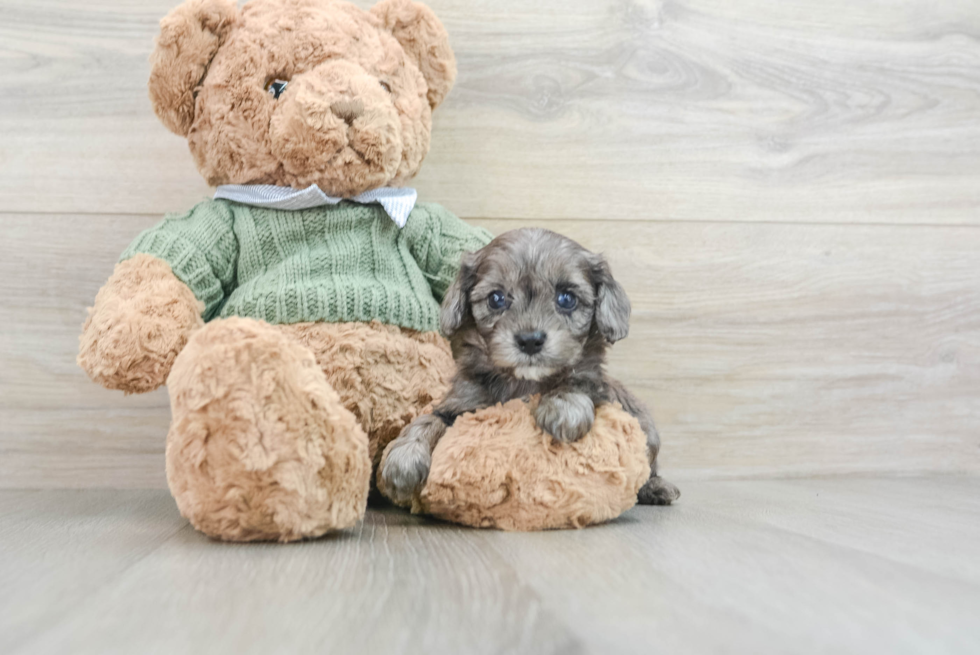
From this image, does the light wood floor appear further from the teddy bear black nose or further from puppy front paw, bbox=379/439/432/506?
the teddy bear black nose

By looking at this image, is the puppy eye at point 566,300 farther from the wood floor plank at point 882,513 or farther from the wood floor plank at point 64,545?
the wood floor plank at point 64,545

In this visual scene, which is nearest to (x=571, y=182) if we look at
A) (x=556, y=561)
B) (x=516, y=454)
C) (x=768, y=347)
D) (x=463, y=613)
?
(x=768, y=347)

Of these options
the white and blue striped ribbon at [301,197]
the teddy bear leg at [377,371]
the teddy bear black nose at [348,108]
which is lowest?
the teddy bear leg at [377,371]

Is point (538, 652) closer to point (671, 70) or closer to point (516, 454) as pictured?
point (516, 454)

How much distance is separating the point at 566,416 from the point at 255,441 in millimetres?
421

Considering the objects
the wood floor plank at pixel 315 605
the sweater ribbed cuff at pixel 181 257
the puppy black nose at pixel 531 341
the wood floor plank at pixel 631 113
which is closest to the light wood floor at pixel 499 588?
the wood floor plank at pixel 315 605

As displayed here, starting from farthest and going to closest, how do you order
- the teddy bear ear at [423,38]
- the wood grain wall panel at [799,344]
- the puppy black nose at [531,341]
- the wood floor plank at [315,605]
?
the wood grain wall panel at [799,344] < the teddy bear ear at [423,38] < the puppy black nose at [531,341] < the wood floor plank at [315,605]

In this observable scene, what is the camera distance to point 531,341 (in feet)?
3.60

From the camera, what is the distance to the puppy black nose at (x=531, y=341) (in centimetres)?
110

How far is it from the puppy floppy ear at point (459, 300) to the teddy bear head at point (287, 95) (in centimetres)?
23

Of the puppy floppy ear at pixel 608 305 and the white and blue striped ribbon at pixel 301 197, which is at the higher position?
the white and blue striped ribbon at pixel 301 197

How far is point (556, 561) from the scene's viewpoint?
0.93 metres

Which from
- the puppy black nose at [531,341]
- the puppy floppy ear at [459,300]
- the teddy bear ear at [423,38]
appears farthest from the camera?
the teddy bear ear at [423,38]

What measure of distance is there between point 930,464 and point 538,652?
1538 mm
